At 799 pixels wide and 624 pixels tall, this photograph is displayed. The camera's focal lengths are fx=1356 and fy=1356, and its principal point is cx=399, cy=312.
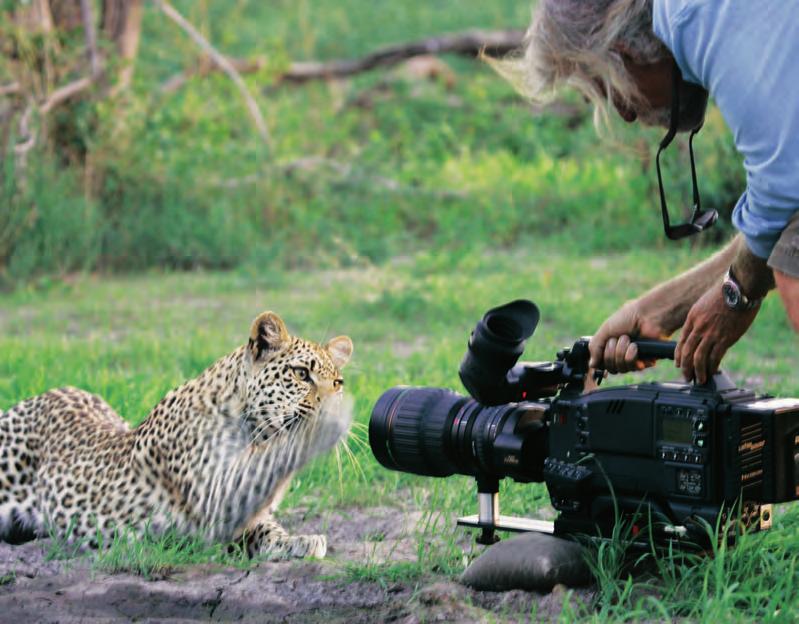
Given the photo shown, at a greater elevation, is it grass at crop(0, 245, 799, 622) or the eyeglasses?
the eyeglasses

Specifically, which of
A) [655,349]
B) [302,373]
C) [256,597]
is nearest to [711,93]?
[655,349]

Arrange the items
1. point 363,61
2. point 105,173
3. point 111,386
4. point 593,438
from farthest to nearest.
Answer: point 363,61
point 105,173
point 111,386
point 593,438

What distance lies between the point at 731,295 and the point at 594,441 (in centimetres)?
51

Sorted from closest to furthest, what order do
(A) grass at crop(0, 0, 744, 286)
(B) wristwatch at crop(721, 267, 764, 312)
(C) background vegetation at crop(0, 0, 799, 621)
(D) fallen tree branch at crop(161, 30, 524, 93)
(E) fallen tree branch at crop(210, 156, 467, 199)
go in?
(B) wristwatch at crop(721, 267, 764, 312) → (C) background vegetation at crop(0, 0, 799, 621) → (A) grass at crop(0, 0, 744, 286) → (E) fallen tree branch at crop(210, 156, 467, 199) → (D) fallen tree branch at crop(161, 30, 524, 93)

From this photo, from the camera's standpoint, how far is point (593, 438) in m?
3.40

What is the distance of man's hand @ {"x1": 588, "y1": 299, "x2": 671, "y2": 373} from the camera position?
346cm

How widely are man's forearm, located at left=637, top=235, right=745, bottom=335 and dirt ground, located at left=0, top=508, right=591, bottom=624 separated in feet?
2.44

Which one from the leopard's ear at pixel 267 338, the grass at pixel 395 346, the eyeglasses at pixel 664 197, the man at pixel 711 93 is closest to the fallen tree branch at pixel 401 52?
the grass at pixel 395 346

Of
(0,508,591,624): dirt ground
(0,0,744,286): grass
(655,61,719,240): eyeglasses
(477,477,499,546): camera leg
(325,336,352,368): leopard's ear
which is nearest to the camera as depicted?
(655,61,719,240): eyeglasses

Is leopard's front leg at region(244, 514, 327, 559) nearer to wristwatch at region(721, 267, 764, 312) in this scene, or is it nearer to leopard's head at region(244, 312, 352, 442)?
leopard's head at region(244, 312, 352, 442)

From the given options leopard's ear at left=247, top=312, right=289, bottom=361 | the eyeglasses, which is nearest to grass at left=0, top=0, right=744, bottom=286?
leopard's ear at left=247, top=312, right=289, bottom=361

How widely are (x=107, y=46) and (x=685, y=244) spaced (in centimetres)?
454

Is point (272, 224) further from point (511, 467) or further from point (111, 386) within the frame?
point (511, 467)

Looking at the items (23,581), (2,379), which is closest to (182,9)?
(2,379)
